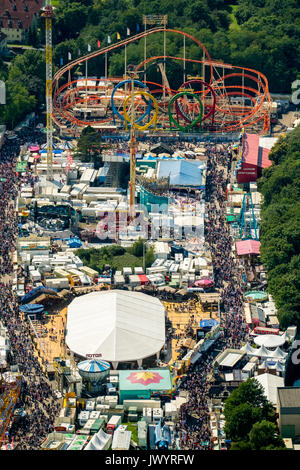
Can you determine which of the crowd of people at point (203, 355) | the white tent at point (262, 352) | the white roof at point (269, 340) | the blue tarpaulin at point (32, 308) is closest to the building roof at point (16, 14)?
the crowd of people at point (203, 355)

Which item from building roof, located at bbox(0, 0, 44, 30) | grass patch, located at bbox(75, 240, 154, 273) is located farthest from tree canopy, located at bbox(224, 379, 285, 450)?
building roof, located at bbox(0, 0, 44, 30)

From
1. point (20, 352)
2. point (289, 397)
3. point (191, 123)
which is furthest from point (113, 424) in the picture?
point (191, 123)

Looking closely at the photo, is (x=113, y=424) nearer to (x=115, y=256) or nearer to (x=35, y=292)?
(x=35, y=292)

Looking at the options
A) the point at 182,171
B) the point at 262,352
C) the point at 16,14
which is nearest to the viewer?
the point at 262,352

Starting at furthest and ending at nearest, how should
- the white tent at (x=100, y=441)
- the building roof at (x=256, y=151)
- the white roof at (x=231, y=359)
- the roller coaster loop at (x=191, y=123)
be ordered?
1. the roller coaster loop at (x=191, y=123)
2. the building roof at (x=256, y=151)
3. the white roof at (x=231, y=359)
4. the white tent at (x=100, y=441)

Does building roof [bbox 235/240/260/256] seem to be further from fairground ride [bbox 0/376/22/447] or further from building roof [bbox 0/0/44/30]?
building roof [bbox 0/0/44/30]

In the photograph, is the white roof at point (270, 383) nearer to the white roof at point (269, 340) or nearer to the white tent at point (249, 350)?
the white tent at point (249, 350)

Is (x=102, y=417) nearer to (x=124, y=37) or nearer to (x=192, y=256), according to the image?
(x=192, y=256)
